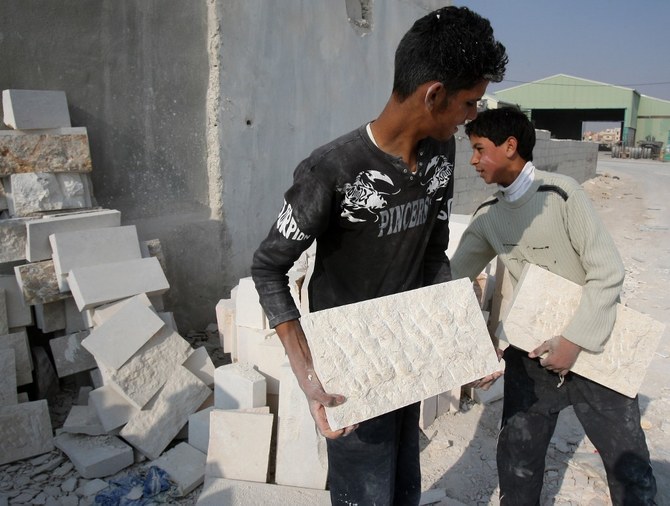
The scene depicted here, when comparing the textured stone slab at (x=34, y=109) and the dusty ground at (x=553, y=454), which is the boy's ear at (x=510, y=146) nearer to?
the dusty ground at (x=553, y=454)

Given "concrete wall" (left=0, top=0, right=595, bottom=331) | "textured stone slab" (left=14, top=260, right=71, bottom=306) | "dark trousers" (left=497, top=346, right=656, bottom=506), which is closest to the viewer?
"dark trousers" (left=497, top=346, right=656, bottom=506)

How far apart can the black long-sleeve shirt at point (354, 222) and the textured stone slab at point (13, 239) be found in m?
2.67

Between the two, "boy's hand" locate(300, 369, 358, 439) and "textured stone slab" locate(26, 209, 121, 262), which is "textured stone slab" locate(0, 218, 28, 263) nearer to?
"textured stone slab" locate(26, 209, 121, 262)

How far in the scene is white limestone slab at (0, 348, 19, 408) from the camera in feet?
10.7

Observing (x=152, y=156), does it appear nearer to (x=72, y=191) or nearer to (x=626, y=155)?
(x=72, y=191)

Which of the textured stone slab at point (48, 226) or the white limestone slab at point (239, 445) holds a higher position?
the textured stone slab at point (48, 226)

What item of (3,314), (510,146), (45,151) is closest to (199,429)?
(3,314)

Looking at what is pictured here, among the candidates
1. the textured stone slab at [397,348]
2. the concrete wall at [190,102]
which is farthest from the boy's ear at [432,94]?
the concrete wall at [190,102]

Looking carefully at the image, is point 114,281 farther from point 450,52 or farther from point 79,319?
point 450,52

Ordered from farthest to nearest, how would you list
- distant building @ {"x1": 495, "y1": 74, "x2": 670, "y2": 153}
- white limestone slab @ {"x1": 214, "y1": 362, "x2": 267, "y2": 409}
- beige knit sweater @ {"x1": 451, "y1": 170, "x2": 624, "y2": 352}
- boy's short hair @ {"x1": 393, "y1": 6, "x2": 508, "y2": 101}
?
distant building @ {"x1": 495, "y1": 74, "x2": 670, "y2": 153} < white limestone slab @ {"x1": 214, "y1": 362, "x2": 267, "y2": 409} < beige knit sweater @ {"x1": 451, "y1": 170, "x2": 624, "y2": 352} < boy's short hair @ {"x1": 393, "y1": 6, "x2": 508, "y2": 101}

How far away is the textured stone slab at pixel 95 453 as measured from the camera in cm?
306

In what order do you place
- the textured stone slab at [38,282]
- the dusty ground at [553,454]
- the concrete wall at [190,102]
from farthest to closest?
1. the concrete wall at [190,102]
2. the textured stone slab at [38,282]
3. the dusty ground at [553,454]

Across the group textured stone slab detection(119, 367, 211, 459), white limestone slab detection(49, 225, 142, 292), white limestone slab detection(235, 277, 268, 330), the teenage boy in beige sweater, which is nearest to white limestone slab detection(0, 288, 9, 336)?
white limestone slab detection(49, 225, 142, 292)

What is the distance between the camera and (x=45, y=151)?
3676 mm
